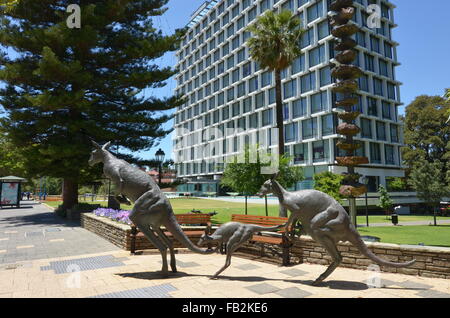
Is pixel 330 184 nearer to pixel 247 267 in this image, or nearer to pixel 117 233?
pixel 247 267

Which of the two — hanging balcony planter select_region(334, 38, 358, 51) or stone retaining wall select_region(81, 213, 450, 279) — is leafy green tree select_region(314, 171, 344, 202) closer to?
hanging balcony planter select_region(334, 38, 358, 51)

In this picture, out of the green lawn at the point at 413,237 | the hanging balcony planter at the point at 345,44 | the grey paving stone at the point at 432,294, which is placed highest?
the hanging balcony planter at the point at 345,44

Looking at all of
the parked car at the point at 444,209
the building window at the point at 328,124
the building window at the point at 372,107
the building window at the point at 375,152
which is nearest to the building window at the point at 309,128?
the building window at the point at 328,124

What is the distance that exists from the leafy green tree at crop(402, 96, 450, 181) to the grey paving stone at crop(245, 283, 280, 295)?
50143 millimetres

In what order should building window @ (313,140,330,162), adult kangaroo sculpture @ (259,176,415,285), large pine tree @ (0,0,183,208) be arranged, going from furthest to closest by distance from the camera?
building window @ (313,140,330,162)
large pine tree @ (0,0,183,208)
adult kangaroo sculpture @ (259,176,415,285)

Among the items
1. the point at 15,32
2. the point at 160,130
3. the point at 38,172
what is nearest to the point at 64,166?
the point at 38,172

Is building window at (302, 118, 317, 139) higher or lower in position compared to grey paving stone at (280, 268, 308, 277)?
higher

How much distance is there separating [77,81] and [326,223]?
16.4 m

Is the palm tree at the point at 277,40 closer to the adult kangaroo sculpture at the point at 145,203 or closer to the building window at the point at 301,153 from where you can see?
the adult kangaroo sculpture at the point at 145,203

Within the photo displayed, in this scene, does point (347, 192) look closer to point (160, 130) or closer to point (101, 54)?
point (160, 130)

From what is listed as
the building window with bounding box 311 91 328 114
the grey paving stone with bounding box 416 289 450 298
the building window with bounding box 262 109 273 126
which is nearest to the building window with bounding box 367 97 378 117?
the building window with bounding box 311 91 328 114

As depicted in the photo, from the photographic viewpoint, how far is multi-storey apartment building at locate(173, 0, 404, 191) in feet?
137

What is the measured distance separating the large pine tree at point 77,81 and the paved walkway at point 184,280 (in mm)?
9849

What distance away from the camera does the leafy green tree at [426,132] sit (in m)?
47.5
